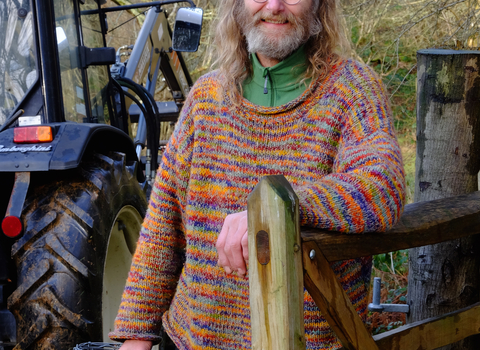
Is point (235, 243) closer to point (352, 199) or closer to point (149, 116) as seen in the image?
point (352, 199)

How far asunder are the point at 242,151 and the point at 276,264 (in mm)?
559

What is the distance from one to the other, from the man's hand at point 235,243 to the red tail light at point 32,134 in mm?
1403

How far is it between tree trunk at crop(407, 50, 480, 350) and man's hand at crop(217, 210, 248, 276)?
1418 millimetres

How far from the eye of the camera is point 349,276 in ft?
4.77

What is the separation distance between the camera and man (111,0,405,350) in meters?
1.45

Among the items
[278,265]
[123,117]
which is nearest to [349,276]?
[278,265]

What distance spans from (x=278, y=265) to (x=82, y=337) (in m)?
1.42

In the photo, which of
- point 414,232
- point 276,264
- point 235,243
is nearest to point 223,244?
point 235,243

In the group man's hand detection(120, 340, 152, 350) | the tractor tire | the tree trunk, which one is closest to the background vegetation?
the tree trunk

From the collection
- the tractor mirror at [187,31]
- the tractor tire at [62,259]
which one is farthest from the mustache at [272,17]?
the tractor mirror at [187,31]

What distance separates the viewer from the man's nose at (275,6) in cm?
157

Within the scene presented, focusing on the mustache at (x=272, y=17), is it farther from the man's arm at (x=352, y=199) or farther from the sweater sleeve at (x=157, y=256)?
the man's arm at (x=352, y=199)

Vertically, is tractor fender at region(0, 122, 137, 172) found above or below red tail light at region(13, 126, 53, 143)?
below

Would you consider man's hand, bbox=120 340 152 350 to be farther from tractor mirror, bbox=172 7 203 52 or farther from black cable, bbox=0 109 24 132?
tractor mirror, bbox=172 7 203 52
